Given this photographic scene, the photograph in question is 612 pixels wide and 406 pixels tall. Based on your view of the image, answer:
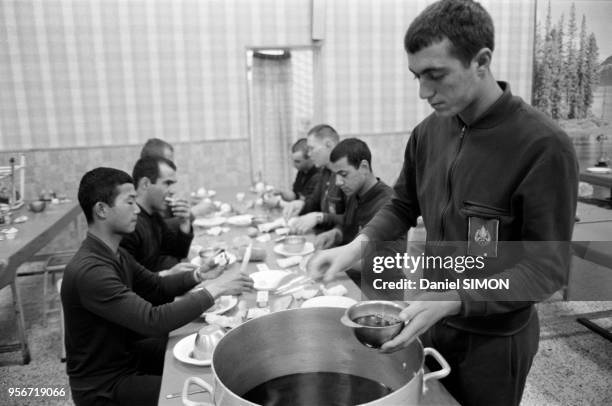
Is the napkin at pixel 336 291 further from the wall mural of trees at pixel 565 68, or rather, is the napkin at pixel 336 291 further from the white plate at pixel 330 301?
the wall mural of trees at pixel 565 68

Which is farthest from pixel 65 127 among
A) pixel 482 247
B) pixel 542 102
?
pixel 542 102

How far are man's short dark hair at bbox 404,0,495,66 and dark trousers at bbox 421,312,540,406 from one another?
2.39 ft

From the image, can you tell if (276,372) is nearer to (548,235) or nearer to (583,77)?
(548,235)

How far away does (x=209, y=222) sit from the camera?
142 inches

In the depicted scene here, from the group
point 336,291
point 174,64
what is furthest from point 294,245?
point 174,64

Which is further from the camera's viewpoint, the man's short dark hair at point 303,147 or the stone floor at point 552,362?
the man's short dark hair at point 303,147

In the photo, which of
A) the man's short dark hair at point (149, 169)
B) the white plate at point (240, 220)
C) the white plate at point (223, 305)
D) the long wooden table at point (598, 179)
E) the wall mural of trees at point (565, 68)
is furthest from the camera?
the wall mural of trees at point (565, 68)

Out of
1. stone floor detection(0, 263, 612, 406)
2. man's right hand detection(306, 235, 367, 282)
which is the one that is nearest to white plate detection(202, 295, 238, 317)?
man's right hand detection(306, 235, 367, 282)

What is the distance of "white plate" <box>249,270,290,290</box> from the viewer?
214cm

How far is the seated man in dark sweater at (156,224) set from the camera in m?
2.85

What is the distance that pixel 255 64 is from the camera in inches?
271

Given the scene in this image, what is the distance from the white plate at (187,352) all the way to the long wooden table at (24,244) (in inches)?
64.3

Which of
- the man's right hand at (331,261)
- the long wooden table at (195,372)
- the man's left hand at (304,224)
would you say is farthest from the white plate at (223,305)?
the man's left hand at (304,224)

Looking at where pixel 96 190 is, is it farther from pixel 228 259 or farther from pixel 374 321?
pixel 374 321
